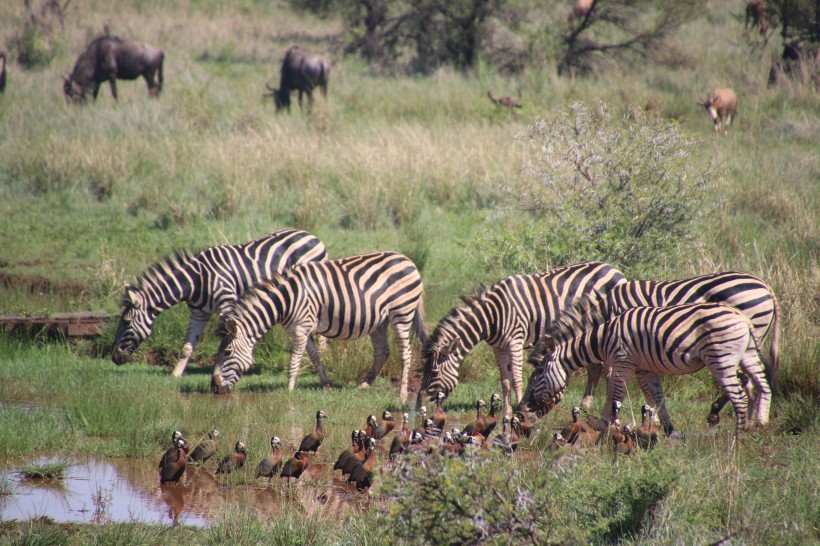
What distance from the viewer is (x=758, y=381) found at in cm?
827

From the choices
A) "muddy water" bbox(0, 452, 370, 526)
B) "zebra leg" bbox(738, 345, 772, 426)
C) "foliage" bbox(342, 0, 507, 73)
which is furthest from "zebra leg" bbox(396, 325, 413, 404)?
"foliage" bbox(342, 0, 507, 73)

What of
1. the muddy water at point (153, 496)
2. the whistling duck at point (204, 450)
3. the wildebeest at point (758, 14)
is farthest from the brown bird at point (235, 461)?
the wildebeest at point (758, 14)

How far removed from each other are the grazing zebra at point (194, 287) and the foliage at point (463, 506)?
21.2 ft

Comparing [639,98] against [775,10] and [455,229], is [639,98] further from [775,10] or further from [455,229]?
[455,229]

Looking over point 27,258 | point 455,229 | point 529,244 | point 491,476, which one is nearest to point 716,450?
point 491,476

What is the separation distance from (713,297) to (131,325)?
654 cm

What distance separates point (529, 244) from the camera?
11.9 m

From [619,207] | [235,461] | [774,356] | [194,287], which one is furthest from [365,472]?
[619,207]

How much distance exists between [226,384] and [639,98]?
50.7 feet

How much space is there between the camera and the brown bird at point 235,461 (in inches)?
304

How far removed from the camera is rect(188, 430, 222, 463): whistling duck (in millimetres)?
8052

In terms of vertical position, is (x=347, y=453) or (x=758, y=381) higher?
(x=758, y=381)

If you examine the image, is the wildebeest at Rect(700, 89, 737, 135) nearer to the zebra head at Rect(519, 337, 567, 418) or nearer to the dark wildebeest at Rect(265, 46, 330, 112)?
the dark wildebeest at Rect(265, 46, 330, 112)

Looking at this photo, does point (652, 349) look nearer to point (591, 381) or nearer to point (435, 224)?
point (591, 381)
